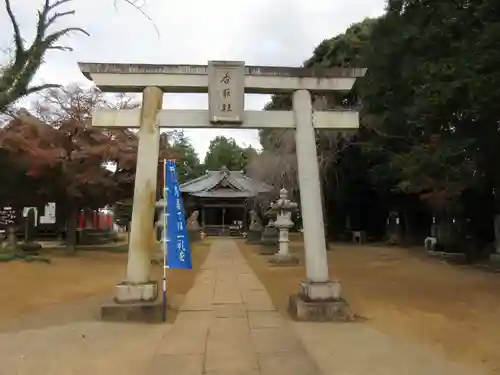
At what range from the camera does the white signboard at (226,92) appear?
8.80 metres

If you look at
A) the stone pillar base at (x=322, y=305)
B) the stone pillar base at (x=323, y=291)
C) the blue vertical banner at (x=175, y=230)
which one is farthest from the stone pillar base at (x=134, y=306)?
the stone pillar base at (x=323, y=291)

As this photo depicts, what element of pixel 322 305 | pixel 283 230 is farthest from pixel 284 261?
pixel 322 305

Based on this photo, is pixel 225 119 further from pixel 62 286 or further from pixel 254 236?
pixel 254 236

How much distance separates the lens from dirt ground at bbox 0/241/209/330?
932 centimetres

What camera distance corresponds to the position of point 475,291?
38.1 ft

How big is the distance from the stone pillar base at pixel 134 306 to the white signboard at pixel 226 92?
9.90 feet

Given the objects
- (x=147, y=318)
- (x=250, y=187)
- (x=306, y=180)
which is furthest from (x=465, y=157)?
(x=250, y=187)

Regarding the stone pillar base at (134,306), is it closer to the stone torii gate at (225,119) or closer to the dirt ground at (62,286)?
the stone torii gate at (225,119)

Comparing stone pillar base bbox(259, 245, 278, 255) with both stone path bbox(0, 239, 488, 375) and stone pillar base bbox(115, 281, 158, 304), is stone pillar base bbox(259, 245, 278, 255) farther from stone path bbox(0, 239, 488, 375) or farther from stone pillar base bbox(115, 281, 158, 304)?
stone pillar base bbox(115, 281, 158, 304)

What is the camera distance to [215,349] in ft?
20.7

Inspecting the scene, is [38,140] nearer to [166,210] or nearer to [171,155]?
[171,155]

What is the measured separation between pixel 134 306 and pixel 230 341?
2021mm

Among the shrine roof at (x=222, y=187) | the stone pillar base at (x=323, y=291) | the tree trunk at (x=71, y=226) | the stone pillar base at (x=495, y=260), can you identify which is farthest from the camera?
the shrine roof at (x=222, y=187)

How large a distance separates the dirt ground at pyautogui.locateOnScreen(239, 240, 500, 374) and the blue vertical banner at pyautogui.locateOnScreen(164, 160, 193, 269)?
7.39ft
